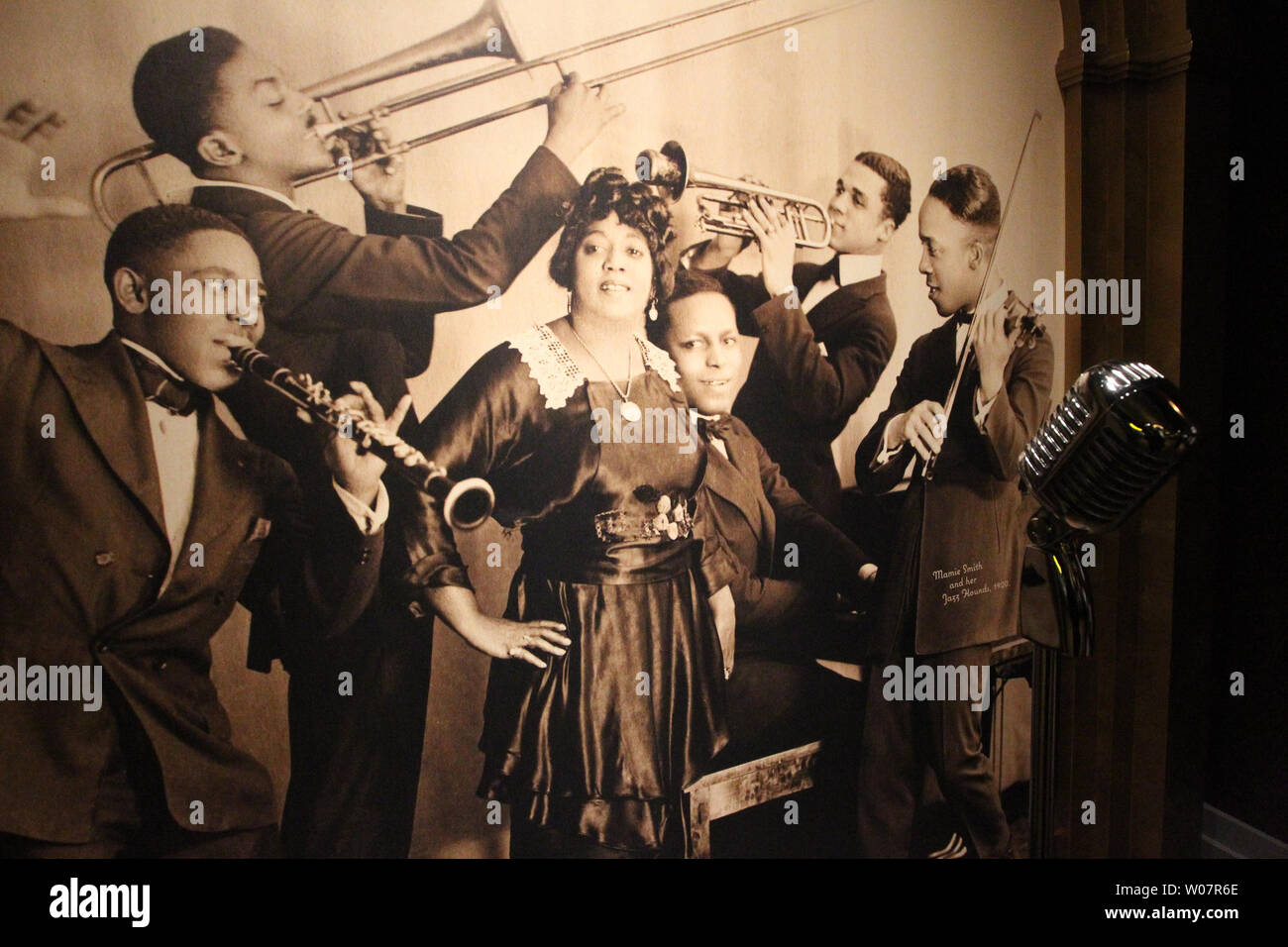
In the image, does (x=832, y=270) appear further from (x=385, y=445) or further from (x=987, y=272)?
(x=385, y=445)

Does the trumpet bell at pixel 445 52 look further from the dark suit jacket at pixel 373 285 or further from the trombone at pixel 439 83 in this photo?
the dark suit jacket at pixel 373 285

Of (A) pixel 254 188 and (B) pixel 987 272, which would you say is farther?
(B) pixel 987 272

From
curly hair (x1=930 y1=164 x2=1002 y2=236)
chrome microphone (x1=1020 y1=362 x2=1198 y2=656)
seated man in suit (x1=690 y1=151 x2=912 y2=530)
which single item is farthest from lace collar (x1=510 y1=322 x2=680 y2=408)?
chrome microphone (x1=1020 y1=362 x2=1198 y2=656)

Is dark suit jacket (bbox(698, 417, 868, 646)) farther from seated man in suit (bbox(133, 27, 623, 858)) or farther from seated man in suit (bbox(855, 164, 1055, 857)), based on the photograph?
seated man in suit (bbox(133, 27, 623, 858))

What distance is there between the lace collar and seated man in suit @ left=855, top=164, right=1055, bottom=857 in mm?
1008

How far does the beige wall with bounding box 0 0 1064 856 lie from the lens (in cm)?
252

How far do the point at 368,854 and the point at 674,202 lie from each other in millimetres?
2218

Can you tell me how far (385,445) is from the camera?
8.79 ft

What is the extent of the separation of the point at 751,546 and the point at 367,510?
1.21 m

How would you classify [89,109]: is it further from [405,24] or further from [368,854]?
[368,854]

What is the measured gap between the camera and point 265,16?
2572 mm

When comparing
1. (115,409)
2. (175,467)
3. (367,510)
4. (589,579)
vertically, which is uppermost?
(115,409)

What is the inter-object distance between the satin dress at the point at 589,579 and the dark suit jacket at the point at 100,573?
1.95ft

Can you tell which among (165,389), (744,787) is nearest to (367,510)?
(165,389)
